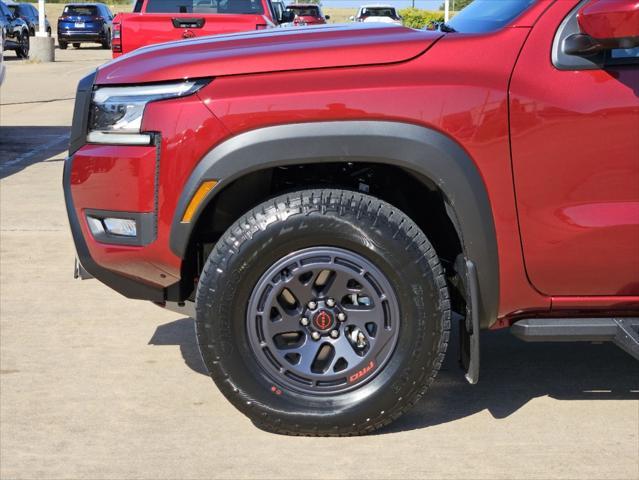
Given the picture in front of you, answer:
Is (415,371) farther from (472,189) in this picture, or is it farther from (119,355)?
(119,355)

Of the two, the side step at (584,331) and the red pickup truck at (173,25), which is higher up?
the side step at (584,331)

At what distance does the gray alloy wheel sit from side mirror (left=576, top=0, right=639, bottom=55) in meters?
1.14

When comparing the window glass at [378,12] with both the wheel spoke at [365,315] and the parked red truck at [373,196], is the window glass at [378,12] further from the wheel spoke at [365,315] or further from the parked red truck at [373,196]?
the wheel spoke at [365,315]

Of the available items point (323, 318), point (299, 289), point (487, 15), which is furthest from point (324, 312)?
point (487, 15)

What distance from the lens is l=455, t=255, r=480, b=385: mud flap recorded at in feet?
13.4

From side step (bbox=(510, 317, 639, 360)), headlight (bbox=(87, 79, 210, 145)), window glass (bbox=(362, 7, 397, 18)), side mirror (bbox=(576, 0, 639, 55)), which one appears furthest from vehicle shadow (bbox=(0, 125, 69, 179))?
window glass (bbox=(362, 7, 397, 18))

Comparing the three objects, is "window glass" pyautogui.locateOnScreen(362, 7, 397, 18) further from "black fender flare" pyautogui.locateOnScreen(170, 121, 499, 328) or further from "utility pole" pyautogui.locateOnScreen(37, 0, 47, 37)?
"black fender flare" pyautogui.locateOnScreen(170, 121, 499, 328)

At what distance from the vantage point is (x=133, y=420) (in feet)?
14.4

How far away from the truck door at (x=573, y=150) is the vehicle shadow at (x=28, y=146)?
24.1 feet

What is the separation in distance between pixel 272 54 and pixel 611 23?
1.21 m

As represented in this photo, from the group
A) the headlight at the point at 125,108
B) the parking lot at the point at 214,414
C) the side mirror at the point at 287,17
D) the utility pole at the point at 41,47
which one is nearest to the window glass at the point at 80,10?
the utility pole at the point at 41,47

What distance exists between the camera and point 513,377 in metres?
4.93

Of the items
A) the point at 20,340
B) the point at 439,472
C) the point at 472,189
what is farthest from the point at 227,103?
the point at 20,340

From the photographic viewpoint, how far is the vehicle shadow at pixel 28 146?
11.4 meters
